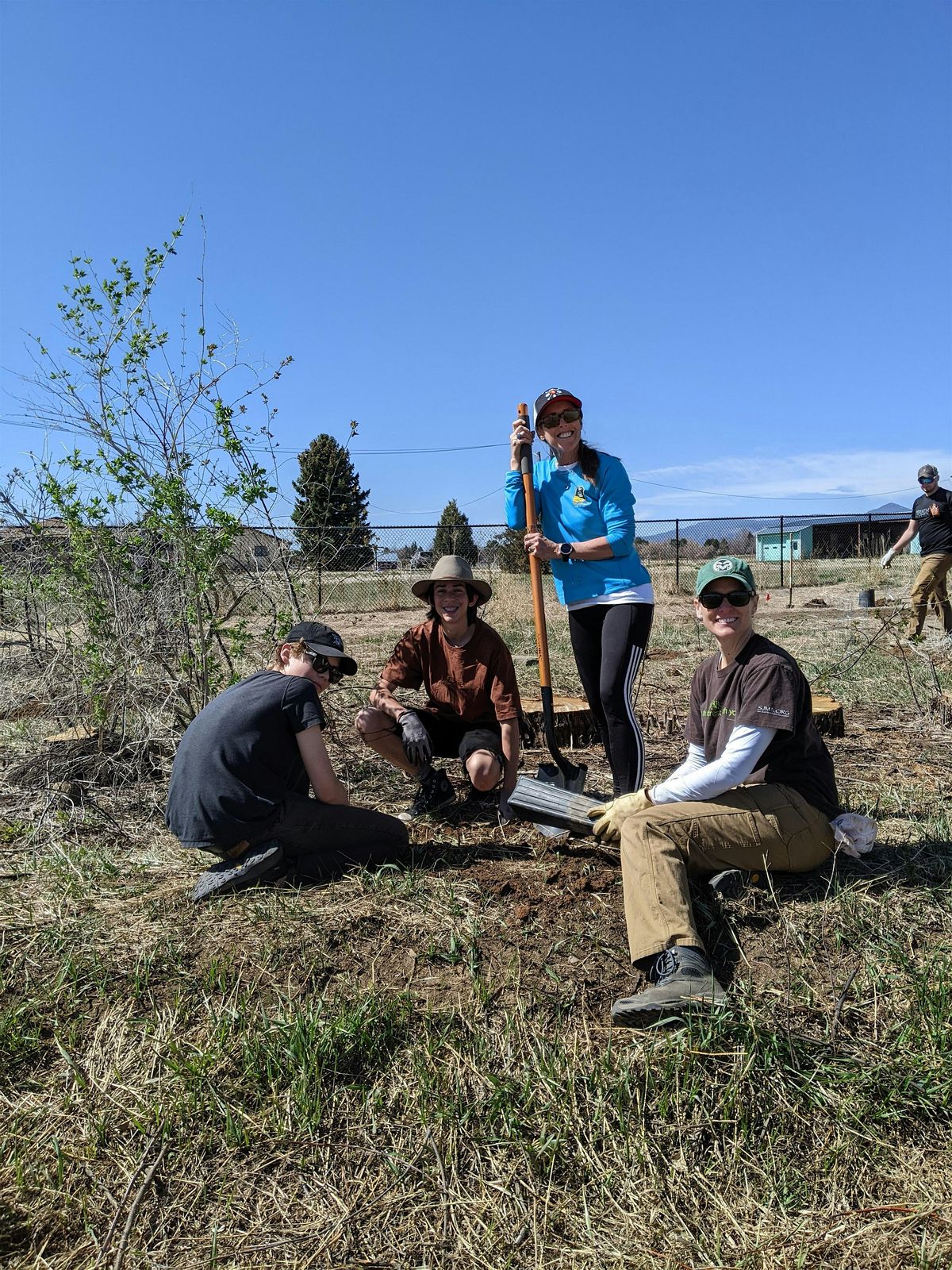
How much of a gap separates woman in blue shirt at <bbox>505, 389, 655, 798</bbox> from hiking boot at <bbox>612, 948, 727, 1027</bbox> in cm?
123

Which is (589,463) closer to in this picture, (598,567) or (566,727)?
(598,567)

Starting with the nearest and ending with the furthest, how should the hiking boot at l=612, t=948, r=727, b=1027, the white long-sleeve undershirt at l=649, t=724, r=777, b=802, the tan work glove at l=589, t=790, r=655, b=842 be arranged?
1. the hiking boot at l=612, t=948, r=727, b=1027
2. the white long-sleeve undershirt at l=649, t=724, r=777, b=802
3. the tan work glove at l=589, t=790, r=655, b=842

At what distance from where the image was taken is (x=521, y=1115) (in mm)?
2305

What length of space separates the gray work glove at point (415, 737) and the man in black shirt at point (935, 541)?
6267mm

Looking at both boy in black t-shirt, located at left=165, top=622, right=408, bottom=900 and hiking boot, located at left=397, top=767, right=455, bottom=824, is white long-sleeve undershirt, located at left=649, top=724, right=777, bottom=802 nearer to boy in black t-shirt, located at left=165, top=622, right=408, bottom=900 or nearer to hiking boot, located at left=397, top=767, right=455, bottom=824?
boy in black t-shirt, located at left=165, top=622, right=408, bottom=900

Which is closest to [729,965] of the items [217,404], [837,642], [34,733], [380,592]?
[217,404]

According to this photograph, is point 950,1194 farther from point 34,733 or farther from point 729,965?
point 34,733

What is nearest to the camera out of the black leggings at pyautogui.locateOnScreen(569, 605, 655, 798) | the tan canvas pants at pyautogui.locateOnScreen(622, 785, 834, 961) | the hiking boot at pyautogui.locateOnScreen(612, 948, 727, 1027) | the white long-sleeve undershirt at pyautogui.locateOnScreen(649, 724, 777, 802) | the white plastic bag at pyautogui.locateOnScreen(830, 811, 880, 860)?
the hiking boot at pyautogui.locateOnScreen(612, 948, 727, 1027)

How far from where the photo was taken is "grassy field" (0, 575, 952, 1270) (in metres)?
2.09

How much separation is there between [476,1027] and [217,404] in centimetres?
352

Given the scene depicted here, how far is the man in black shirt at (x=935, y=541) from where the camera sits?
8.63 m

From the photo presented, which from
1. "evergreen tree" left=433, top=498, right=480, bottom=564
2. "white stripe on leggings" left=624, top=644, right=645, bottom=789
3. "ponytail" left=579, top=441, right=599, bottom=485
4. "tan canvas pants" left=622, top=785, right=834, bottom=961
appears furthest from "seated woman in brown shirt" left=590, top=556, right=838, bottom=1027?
"evergreen tree" left=433, top=498, right=480, bottom=564

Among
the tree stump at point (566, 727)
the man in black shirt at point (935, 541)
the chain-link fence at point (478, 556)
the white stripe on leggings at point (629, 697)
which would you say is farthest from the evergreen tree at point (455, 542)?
the white stripe on leggings at point (629, 697)

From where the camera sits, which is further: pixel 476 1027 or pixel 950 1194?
pixel 476 1027
